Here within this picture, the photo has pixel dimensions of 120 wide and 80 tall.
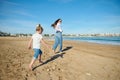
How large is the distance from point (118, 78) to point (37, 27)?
3.47m

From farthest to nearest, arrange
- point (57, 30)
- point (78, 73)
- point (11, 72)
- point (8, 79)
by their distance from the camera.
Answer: point (57, 30)
point (78, 73)
point (11, 72)
point (8, 79)

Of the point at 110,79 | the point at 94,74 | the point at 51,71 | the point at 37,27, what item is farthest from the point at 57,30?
the point at 110,79

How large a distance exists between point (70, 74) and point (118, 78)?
5.19ft

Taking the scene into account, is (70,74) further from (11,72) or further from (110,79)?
(11,72)

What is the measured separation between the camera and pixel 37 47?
4598mm

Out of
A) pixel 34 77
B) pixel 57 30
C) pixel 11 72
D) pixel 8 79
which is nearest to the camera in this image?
pixel 8 79

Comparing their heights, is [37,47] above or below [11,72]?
above

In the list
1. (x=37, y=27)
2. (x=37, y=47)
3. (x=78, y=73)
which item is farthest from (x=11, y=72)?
(x=78, y=73)

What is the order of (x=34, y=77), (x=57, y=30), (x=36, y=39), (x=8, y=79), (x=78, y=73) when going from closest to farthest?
(x=8, y=79) → (x=34, y=77) → (x=78, y=73) → (x=36, y=39) → (x=57, y=30)

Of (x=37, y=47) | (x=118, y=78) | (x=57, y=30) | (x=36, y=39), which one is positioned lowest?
(x=118, y=78)

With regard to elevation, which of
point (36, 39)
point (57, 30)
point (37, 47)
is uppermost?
point (57, 30)

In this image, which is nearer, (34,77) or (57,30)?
(34,77)

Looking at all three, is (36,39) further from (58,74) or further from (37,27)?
(58,74)

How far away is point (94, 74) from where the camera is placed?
4.05 meters
